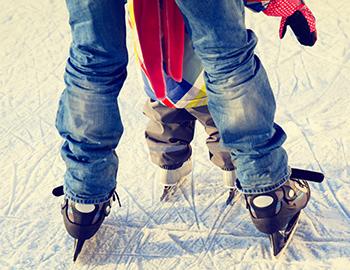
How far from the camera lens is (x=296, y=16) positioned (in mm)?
1185

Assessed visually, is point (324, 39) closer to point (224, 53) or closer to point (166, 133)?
point (166, 133)

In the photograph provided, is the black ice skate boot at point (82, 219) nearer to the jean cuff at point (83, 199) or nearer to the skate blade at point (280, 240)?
the jean cuff at point (83, 199)

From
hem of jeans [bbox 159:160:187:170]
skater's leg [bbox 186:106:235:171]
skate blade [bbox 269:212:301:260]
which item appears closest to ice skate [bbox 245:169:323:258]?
skate blade [bbox 269:212:301:260]

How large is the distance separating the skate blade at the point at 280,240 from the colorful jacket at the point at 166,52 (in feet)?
1.02

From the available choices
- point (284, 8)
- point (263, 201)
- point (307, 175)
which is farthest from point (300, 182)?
point (284, 8)

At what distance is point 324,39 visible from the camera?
210 cm

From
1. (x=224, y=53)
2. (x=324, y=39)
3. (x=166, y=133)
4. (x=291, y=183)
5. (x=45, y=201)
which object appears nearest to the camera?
(x=224, y=53)

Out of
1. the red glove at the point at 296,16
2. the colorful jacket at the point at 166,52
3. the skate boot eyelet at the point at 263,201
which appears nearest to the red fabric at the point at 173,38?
the colorful jacket at the point at 166,52

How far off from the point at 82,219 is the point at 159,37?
42 cm

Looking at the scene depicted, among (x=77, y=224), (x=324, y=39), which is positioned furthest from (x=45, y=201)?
(x=324, y=39)

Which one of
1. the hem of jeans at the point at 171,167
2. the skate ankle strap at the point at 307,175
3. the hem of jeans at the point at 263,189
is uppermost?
the hem of jeans at the point at 263,189

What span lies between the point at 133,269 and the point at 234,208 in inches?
10.5

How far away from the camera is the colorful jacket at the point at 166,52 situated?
1118 millimetres

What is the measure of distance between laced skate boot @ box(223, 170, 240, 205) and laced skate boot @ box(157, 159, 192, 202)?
0.10m
